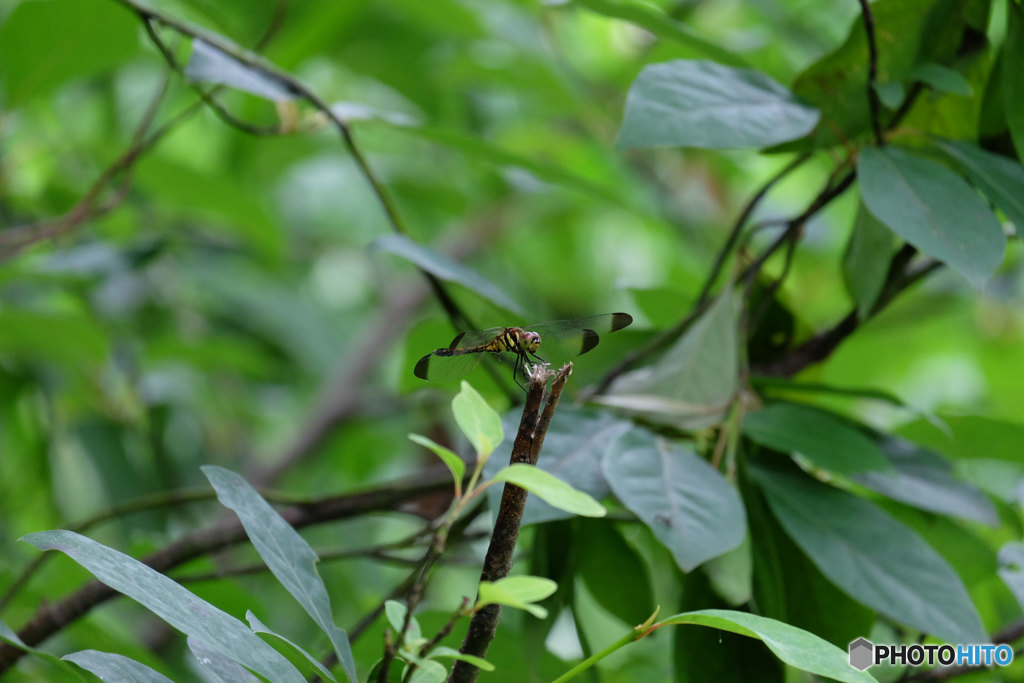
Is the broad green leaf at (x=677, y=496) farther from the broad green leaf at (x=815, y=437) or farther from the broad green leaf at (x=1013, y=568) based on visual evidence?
the broad green leaf at (x=1013, y=568)

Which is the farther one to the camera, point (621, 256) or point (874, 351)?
point (621, 256)

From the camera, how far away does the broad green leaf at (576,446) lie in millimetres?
387

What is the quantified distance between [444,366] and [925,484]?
28 centimetres

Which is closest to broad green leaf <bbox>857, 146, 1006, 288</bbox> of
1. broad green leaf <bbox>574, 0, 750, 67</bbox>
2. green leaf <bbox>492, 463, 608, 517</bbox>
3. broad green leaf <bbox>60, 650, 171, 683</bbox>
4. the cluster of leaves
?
the cluster of leaves

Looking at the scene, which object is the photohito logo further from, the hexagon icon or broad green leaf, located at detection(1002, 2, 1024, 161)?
broad green leaf, located at detection(1002, 2, 1024, 161)

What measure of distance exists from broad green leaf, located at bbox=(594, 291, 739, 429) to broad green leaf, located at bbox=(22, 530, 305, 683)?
0.76 ft

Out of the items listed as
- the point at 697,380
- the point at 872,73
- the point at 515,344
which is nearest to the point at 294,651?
the point at 515,344

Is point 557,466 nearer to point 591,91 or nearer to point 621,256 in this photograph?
point 591,91

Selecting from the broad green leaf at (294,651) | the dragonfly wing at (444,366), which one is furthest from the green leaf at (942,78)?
the broad green leaf at (294,651)

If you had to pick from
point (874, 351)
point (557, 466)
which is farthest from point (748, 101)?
point (874, 351)

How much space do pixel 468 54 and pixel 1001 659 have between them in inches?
30.8

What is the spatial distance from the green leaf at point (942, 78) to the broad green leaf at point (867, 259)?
0.23 ft

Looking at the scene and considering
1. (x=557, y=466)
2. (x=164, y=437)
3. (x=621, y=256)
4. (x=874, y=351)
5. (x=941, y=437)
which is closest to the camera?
(x=557, y=466)

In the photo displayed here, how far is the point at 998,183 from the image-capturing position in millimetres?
400
